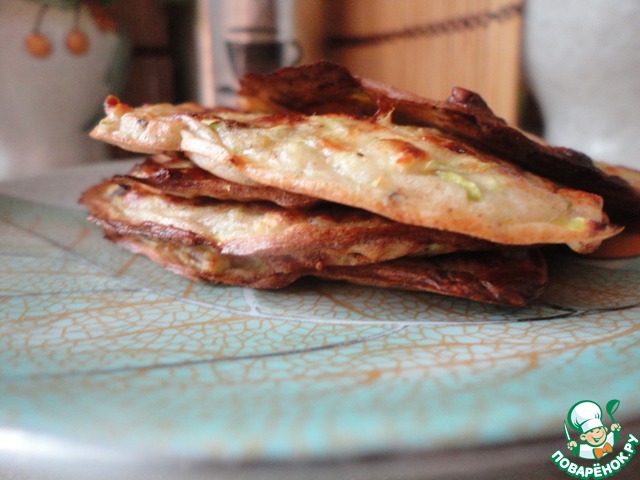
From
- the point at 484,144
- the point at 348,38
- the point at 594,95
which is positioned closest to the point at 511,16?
the point at 594,95

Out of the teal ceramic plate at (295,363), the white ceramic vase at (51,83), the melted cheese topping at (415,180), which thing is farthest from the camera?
the white ceramic vase at (51,83)

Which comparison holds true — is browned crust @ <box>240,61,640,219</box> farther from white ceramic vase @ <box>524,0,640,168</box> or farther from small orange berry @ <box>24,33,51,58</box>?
small orange berry @ <box>24,33,51,58</box>

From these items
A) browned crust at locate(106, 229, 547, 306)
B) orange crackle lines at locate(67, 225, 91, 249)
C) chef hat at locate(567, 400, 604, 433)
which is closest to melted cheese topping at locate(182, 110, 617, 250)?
browned crust at locate(106, 229, 547, 306)

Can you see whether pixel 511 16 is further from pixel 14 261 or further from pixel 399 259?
pixel 14 261

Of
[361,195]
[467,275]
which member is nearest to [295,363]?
[361,195]

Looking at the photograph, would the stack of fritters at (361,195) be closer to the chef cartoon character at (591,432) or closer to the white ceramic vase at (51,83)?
the chef cartoon character at (591,432)

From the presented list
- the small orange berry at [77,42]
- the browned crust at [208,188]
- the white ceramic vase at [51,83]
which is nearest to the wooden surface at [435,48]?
the white ceramic vase at [51,83]
